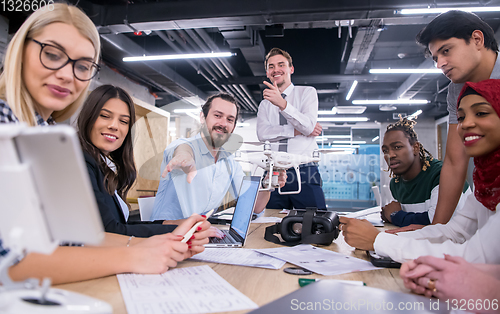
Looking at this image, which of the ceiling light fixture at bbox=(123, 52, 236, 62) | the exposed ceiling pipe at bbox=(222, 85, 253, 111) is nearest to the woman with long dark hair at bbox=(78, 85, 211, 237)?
the ceiling light fixture at bbox=(123, 52, 236, 62)

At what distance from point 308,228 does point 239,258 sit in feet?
1.20

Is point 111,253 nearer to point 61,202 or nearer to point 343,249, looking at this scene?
point 61,202

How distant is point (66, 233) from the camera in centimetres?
42

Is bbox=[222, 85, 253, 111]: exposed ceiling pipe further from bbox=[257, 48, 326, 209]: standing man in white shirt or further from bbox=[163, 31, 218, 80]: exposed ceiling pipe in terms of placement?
bbox=[257, 48, 326, 209]: standing man in white shirt

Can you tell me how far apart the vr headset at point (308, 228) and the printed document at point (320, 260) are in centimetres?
6

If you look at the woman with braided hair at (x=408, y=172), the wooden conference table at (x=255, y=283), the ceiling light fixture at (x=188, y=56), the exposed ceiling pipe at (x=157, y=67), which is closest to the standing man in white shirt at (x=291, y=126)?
the woman with braided hair at (x=408, y=172)

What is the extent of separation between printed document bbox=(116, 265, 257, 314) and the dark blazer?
0.32m

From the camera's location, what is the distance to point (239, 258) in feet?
3.14

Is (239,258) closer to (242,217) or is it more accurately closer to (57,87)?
(242,217)

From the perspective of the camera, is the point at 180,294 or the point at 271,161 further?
the point at 271,161

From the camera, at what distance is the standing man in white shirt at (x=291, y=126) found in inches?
86.4

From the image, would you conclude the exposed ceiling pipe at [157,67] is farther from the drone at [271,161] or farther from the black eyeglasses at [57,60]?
the black eyeglasses at [57,60]

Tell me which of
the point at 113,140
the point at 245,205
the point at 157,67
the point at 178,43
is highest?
the point at 178,43

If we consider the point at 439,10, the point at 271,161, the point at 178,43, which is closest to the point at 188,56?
the point at 178,43
